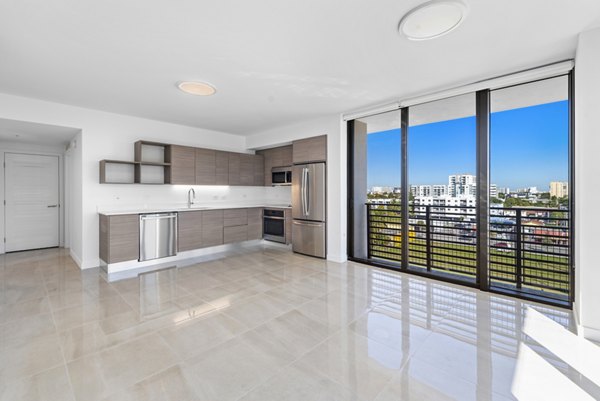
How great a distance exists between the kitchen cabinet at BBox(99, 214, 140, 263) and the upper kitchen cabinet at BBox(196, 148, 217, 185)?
144 cm

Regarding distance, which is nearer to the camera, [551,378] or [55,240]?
[551,378]

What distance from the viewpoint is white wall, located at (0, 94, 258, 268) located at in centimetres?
396

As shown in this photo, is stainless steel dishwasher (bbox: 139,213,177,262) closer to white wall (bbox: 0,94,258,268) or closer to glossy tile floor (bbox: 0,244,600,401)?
white wall (bbox: 0,94,258,268)

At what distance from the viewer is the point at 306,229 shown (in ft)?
16.9

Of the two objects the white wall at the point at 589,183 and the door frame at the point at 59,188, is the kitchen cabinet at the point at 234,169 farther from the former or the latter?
the white wall at the point at 589,183

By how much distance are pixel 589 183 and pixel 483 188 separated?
1058 mm

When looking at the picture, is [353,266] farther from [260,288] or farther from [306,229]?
[260,288]

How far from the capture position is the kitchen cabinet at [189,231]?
4891mm

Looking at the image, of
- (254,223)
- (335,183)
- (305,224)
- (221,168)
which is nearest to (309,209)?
(305,224)

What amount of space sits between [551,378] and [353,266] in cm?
278

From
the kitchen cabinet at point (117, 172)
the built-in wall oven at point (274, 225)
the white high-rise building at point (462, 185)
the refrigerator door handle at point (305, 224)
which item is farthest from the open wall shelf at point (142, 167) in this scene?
the white high-rise building at point (462, 185)

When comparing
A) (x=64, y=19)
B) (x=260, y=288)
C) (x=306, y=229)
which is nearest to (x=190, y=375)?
(x=260, y=288)

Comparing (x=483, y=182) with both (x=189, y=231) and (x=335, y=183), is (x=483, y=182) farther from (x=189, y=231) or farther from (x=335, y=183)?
(x=189, y=231)

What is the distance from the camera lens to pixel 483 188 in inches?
132
